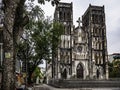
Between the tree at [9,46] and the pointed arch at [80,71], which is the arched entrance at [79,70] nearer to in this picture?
the pointed arch at [80,71]

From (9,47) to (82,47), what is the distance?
258ft

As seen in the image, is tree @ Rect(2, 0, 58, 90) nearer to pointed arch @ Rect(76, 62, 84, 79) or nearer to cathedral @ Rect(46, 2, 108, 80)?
cathedral @ Rect(46, 2, 108, 80)

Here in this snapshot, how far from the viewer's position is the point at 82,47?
90188mm

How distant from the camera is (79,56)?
8881cm

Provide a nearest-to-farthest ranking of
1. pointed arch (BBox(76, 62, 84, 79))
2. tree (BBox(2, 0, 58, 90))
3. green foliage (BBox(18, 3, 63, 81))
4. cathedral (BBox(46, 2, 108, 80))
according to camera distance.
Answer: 1. tree (BBox(2, 0, 58, 90))
2. green foliage (BBox(18, 3, 63, 81))
3. cathedral (BBox(46, 2, 108, 80))
4. pointed arch (BBox(76, 62, 84, 79))

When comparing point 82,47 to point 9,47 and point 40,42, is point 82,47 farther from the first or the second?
point 9,47

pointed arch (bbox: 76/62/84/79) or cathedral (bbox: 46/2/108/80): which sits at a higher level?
cathedral (bbox: 46/2/108/80)

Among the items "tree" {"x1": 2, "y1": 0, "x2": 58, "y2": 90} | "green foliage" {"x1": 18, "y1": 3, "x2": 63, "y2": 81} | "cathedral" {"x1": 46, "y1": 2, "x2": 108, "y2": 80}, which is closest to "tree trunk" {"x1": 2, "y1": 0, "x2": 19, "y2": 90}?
"tree" {"x1": 2, "y1": 0, "x2": 58, "y2": 90}

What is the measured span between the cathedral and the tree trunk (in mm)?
72846

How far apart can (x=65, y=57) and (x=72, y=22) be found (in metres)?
10.8

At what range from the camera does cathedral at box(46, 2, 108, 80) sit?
8662 centimetres

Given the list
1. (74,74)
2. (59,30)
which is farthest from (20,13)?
(74,74)

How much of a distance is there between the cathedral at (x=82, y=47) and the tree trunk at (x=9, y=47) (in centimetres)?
7285

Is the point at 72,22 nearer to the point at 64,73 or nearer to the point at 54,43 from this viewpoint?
the point at 64,73
